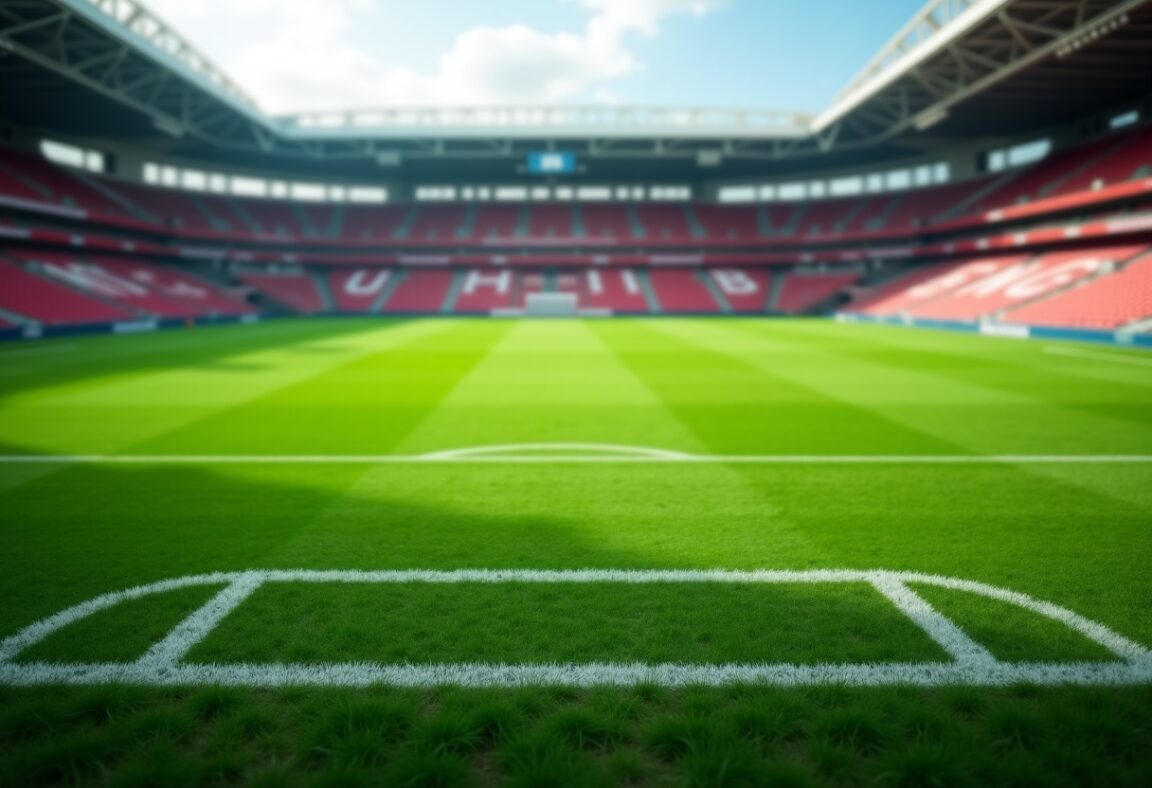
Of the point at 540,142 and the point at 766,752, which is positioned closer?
the point at 766,752

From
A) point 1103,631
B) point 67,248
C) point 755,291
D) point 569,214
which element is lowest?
point 1103,631

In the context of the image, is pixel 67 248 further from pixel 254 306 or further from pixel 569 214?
pixel 569 214

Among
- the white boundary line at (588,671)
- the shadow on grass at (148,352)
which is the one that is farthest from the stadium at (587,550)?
the shadow on grass at (148,352)

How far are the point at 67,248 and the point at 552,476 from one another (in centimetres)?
4531

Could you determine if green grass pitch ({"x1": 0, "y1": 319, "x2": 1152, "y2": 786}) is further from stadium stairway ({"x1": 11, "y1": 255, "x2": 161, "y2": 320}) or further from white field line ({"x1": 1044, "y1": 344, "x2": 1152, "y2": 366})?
stadium stairway ({"x1": 11, "y1": 255, "x2": 161, "y2": 320})

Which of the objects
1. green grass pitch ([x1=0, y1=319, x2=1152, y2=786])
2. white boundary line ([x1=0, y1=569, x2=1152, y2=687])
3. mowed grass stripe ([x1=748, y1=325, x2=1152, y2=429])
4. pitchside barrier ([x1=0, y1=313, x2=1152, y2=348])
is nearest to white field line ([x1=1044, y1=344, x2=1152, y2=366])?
mowed grass stripe ([x1=748, y1=325, x2=1152, y2=429])

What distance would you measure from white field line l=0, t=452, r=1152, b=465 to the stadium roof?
922 inches

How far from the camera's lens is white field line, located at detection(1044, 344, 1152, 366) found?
57.9ft

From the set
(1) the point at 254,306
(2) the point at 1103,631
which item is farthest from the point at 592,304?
(2) the point at 1103,631

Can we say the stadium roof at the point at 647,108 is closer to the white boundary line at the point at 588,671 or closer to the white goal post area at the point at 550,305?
the white goal post area at the point at 550,305

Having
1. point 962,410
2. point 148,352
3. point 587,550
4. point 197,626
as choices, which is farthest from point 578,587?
point 148,352

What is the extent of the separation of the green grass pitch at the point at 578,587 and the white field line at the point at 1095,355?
889 cm

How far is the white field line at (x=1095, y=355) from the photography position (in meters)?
17.7

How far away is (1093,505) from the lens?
5.86 meters
